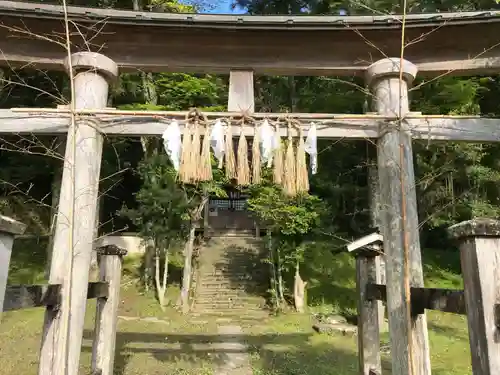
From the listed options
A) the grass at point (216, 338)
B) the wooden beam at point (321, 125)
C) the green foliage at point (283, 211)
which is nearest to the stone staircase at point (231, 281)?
the grass at point (216, 338)

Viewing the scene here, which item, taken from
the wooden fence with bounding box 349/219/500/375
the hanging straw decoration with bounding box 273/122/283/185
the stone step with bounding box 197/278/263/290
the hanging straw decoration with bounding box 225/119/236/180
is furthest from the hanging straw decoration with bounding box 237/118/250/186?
the stone step with bounding box 197/278/263/290

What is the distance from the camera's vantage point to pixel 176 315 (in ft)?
40.3

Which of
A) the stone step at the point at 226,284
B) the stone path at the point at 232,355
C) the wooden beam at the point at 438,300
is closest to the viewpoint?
the wooden beam at the point at 438,300

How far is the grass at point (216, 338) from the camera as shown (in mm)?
8008

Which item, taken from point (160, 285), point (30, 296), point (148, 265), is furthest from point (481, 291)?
point (148, 265)

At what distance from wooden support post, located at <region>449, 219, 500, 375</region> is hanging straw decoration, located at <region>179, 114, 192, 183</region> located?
2.62 metres

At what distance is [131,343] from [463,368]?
644 centimetres

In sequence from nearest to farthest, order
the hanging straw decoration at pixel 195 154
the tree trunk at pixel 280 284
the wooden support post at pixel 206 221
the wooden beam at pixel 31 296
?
the wooden beam at pixel 31 296
the hanging straw decoration at pixel 195 154
the tree trunk at pixel 280 284
the wooden support post at pixel 206 221

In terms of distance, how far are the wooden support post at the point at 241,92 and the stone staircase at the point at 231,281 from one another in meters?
8.69

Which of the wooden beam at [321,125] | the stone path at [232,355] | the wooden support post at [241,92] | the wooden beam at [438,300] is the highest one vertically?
the wooden support post at [241,92]

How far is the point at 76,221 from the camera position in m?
→ 4.44

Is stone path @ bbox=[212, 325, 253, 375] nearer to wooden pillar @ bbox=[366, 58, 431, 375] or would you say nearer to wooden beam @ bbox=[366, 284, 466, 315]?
wooden pillar @ bbox=[366, 58, 431, 375]

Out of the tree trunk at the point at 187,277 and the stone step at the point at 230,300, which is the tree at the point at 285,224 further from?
the tree trunk at the point at 187,277

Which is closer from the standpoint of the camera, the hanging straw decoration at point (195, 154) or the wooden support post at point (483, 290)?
the wooden support post at point (483, 290)
